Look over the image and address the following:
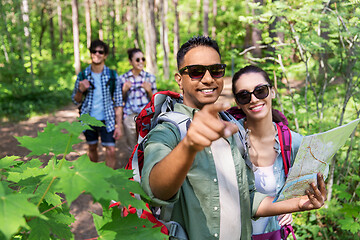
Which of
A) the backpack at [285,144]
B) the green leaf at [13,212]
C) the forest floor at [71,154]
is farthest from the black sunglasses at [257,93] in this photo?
the forest floor at [71,154]

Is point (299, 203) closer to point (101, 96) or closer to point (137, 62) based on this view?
point (101, 96)

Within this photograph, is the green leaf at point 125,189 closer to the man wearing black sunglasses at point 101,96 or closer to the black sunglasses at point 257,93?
the black sunglasses at point 257,93

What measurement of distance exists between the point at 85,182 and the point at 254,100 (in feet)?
5.02

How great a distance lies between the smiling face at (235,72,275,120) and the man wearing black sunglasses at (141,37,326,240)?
42 cm

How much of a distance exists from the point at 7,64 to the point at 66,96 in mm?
2881

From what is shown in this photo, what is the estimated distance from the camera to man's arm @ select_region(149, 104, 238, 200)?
0.98 m

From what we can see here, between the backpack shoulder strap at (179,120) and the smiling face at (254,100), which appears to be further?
the smiling face at (254,100)

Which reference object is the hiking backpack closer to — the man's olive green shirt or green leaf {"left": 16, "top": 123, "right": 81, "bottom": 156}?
the man's olive green shirt

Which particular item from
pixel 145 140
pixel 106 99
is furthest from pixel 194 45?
pixel 106 99

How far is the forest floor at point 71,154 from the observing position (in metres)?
4.35

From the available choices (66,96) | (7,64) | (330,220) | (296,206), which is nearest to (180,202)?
(296,206)

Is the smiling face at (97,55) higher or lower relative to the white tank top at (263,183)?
higher

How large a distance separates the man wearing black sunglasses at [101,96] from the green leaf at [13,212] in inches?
150

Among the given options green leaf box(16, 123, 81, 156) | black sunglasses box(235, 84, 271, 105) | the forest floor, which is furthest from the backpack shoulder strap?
the forest floor
